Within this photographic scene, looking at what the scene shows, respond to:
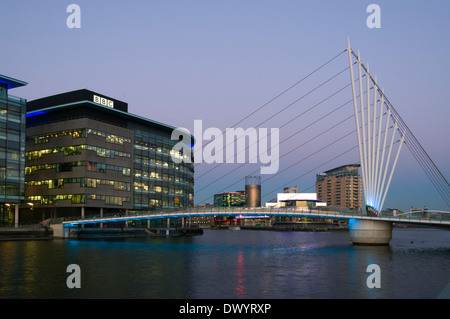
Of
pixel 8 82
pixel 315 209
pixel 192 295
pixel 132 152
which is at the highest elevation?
pixel 8 82

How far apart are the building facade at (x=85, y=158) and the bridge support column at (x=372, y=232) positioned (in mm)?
59590

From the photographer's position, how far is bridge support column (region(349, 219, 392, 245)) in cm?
7631

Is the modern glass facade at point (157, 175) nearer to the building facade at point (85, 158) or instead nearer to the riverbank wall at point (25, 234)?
the building facade at point (85, 158)

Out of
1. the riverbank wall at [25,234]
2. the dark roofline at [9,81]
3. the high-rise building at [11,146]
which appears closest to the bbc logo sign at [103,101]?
the dark roofline at [9,81]

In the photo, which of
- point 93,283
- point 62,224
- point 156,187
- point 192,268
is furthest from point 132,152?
point 93,283

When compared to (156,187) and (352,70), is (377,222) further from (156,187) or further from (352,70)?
(156,187)

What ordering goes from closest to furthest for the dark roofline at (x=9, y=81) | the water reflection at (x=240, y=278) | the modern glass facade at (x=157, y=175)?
the water reflection at (x=240, y=278)
the dark roofline at (x=9, y=81)
the modern glass facade at (x=157, y=175)

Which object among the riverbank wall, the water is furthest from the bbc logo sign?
the water

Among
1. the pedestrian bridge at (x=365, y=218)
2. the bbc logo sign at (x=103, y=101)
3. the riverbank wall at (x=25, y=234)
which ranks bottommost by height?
the riverbank wall at (x=25, y=234)

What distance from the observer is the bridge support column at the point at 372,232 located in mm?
76312

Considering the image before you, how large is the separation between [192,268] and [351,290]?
59.6 ft

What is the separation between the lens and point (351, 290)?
3469 cm

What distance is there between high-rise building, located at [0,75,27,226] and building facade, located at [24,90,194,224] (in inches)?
721
